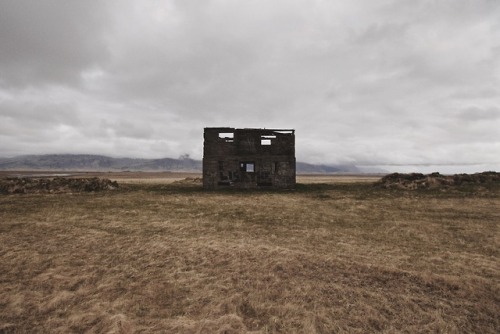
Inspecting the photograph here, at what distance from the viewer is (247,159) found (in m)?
29.4

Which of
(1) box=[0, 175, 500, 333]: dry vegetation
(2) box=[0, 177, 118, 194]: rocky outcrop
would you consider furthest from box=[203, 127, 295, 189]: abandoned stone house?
(1) box=[0, 175, 500, 333]: dry vegetation

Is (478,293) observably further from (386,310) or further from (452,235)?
(452,235)

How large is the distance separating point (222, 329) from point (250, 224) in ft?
25.8

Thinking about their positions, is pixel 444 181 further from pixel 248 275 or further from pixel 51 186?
pixel 51 186

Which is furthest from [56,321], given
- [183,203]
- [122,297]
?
[183,203]

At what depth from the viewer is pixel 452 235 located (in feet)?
35.2

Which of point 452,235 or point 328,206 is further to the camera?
point 328,206

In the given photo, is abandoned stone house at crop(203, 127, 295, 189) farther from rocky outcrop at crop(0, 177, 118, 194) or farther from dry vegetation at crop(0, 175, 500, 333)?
dry vegetation at crop(0, 175, 500, 333)

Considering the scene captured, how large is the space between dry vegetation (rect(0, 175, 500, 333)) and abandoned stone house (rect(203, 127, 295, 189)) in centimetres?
1564

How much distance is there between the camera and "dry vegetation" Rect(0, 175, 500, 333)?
5.04 meters

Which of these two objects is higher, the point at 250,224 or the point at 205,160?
the point at 205,160

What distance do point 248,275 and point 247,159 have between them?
22691 millimetres

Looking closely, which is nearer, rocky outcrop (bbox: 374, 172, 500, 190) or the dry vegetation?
the dry vegetation

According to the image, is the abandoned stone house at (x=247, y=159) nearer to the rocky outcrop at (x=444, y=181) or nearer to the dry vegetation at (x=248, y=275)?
the rocky outcrop at (x=444, y=181)
